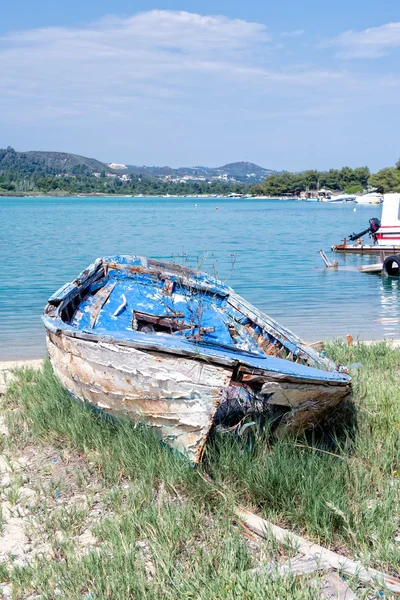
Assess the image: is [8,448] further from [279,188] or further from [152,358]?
[279,188]

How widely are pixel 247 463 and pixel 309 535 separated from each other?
26.5 inches

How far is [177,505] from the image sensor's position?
14.0ft

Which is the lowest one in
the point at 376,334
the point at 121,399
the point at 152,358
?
the point at 376,334

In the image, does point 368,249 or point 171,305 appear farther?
point 368,249

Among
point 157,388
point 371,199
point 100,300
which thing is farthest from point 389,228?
point 371,199

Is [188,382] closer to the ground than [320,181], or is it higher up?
closer to the ground

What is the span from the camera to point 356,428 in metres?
5.34

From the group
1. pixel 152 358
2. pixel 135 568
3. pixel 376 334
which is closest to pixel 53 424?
pixel 152 358

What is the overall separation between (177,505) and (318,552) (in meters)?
0.98

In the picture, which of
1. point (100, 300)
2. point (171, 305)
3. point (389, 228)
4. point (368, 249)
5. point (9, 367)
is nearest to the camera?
point (100, 300)

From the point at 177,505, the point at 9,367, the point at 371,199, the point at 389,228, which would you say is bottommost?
the point at 9,367

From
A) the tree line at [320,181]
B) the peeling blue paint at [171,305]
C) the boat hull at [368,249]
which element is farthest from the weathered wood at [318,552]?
the tree line at [320,181]

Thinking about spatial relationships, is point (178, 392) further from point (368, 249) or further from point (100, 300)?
point (368, 249)

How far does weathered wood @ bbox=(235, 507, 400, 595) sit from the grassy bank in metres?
0.08
